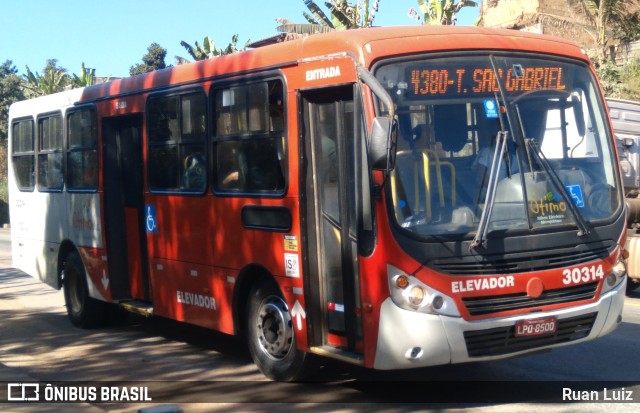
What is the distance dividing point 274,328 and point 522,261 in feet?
8.49

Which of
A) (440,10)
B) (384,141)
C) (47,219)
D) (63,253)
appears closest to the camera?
(384,141)

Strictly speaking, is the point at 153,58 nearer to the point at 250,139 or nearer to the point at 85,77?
the point at 85,77

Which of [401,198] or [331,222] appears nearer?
[401,198]

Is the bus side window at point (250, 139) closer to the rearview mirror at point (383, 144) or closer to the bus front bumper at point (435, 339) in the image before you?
the rearview mirror at point (383, 144)

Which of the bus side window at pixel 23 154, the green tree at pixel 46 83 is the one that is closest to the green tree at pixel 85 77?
the green tree at pixel 46 83

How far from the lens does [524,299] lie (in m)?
6.83

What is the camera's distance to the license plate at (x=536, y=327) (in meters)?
6.77

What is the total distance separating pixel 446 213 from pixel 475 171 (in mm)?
455

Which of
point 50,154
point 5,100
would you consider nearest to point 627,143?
point 50,154

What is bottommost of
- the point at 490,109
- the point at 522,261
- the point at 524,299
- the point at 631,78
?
the point at 524,299

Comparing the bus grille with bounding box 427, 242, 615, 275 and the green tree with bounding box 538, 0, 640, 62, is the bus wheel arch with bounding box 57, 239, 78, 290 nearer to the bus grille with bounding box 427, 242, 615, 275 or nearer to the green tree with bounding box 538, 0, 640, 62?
the bus grille with bounding box 427, 242, 615, 275

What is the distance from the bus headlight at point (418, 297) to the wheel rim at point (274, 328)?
1645 mm

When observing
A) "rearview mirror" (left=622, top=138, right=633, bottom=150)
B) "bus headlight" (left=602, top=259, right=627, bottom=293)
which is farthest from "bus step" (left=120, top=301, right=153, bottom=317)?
"rearview mirror" (left=622, top=138, right=633, bottom=150)

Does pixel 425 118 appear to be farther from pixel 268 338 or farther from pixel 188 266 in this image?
pixel 188 266
